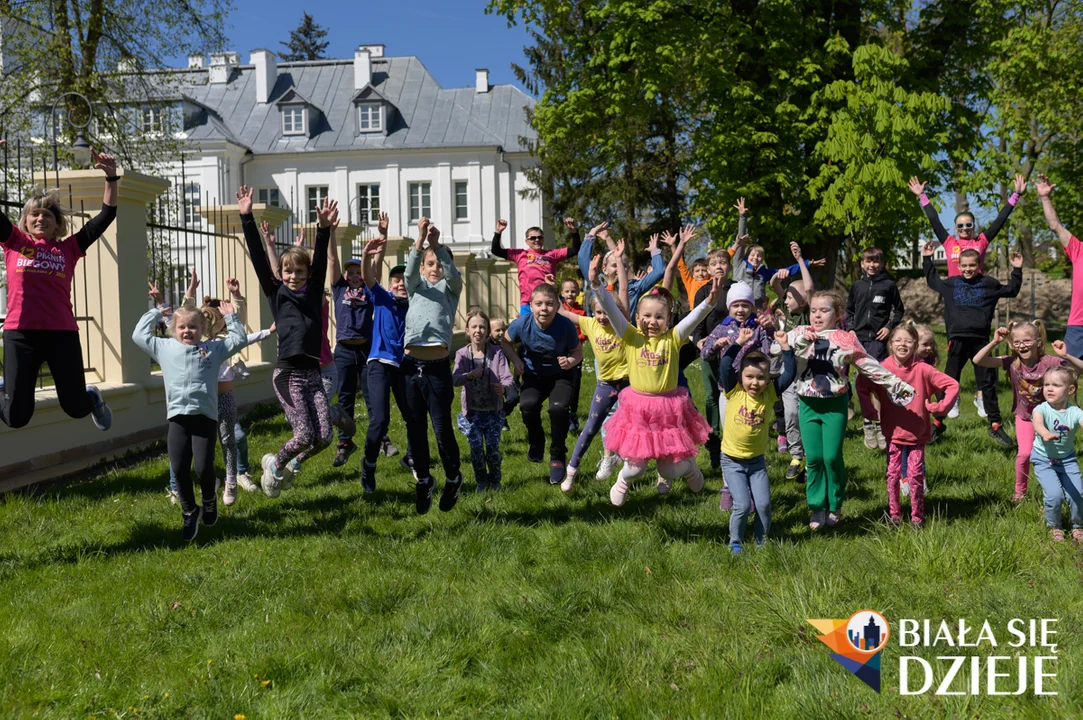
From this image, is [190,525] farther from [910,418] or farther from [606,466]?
[910,418]

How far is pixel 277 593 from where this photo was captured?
5266 millimetres

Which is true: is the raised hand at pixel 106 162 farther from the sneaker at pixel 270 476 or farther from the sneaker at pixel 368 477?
the sneaker at pixel 368 477

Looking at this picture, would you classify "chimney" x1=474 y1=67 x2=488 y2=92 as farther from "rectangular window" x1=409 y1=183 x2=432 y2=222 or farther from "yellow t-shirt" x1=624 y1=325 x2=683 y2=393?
"yellow t-shirt" x1=624 y1=325 x2=683 y2=393

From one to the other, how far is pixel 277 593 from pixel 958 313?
7.12m

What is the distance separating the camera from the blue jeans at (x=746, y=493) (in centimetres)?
588

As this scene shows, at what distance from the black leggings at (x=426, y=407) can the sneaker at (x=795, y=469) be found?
9.52 ft

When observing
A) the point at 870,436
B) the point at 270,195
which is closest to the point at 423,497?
the point at 870,436

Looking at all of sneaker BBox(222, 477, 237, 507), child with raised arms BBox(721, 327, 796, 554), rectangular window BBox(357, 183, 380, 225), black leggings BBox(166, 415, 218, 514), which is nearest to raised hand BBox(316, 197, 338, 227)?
black leggings BBox(166, 415, 218, 514)

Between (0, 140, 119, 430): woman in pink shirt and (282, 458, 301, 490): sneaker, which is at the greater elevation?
→ (0, 140, 119, 430): woman in pink shirt

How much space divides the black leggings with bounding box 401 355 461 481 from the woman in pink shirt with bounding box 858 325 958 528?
2.96 metres

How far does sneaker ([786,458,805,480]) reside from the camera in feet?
25.5

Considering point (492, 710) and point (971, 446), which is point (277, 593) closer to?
point (492, 710)

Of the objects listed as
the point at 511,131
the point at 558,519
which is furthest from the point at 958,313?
the point at 511,131

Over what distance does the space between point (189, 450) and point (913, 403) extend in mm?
4987
